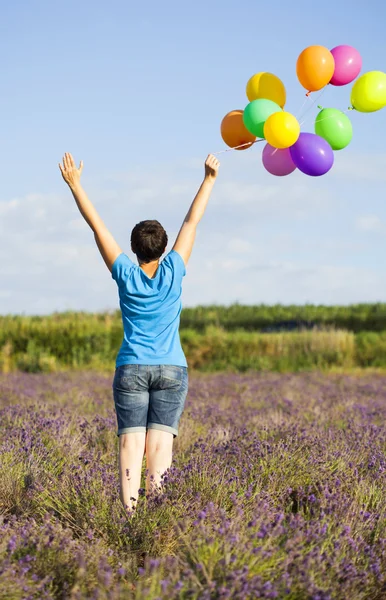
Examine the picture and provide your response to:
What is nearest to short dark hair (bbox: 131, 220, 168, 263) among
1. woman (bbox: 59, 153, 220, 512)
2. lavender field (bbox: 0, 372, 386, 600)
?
woman (bbox: 59, 153, 220, 512)

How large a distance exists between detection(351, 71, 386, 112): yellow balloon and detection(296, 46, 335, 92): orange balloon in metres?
0.33

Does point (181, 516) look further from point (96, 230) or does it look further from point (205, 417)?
point (205, 417)

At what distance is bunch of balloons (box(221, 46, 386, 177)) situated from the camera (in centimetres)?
546

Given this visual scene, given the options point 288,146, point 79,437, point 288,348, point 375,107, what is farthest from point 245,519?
point 288,348

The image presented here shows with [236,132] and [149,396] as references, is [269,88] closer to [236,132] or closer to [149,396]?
[236,132]

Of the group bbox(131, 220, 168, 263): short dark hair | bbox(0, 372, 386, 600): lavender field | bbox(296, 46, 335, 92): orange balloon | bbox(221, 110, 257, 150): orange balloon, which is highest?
bbox(296, 46, 335, 92): orange balloon

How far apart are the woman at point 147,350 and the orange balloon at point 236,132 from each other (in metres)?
1.95

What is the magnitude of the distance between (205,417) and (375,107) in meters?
4.00

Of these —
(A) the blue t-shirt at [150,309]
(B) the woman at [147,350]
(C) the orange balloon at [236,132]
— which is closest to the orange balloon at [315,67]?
(C) the orange balloon at [236,132]

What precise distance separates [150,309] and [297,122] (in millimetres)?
2323

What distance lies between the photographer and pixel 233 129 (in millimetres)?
5918

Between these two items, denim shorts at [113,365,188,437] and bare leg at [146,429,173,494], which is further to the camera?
bare leg at [146,429,173,494]

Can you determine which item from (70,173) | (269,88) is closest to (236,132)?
(269,88)

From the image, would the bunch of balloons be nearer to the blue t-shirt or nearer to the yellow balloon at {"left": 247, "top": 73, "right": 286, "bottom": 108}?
the yellow balloon at {"left": 247, "top": 73, "right": 286, "bottom": 108}
